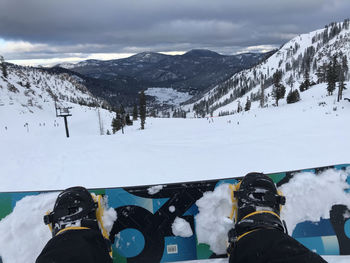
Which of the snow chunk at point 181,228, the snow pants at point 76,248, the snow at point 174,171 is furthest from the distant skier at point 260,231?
the snow pants at point 76,248

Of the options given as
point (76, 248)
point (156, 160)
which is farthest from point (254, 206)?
point (156, 160)

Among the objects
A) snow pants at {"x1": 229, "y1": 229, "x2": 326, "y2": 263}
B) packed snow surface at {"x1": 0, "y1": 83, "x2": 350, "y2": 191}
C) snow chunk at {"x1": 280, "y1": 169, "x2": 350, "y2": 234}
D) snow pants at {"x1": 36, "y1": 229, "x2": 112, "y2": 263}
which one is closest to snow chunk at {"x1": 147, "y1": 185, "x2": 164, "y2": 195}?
snow pants at {"x1": 36, "y1": 229, "x2": 112, "y2": 263}

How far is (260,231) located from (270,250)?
396mm

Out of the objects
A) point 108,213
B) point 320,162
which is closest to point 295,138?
point 320,162

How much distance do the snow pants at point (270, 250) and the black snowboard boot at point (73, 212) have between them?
5.93 feet

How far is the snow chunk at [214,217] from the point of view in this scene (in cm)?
340

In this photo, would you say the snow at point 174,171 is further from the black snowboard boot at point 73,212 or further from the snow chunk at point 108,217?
the black snowboard boot at point 73,212

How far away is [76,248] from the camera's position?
227 centimetres

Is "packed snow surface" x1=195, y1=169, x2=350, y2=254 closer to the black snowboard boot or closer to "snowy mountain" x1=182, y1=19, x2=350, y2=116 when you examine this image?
the black snowboard boot

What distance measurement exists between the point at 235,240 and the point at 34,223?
2.79m

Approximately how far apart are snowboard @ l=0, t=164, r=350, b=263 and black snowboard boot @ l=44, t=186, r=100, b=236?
1.17 feet

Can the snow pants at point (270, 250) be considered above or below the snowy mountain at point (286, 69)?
below

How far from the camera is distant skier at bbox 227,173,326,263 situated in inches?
78.5

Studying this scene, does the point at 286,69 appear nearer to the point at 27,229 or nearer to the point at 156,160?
the point at 156,160
